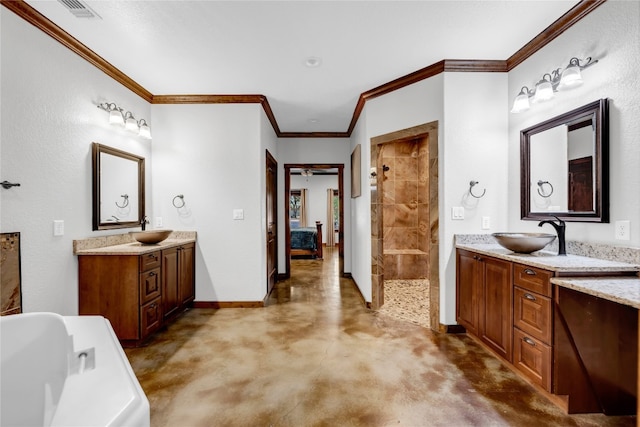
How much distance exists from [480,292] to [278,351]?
1.77 m

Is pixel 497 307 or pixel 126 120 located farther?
pixel 126 120

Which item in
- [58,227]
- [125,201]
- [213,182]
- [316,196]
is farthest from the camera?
[316,196]

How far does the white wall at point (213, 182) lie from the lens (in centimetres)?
378

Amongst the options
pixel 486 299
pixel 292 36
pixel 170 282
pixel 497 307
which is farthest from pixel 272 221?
pixel 497 307

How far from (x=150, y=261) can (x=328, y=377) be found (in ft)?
6.25

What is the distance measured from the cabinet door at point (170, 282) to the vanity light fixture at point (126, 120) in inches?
53.0

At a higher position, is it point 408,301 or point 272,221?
point 272,221

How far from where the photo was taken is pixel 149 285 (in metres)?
2.83

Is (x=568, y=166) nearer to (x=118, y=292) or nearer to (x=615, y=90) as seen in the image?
(x=615, y=90)

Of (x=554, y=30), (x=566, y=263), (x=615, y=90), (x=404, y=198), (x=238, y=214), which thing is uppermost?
(x=554, y=30)

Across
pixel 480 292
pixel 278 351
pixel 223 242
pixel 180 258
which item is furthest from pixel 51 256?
pixel 480 292

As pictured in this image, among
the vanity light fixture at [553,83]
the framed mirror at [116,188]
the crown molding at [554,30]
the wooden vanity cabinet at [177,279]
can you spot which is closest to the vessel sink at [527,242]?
the vanity light fixture at [553,83]

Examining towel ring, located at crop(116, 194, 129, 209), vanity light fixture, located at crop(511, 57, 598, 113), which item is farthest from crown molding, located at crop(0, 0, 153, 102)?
vanity light fixture, located at crop(511, 57, 598, 113)

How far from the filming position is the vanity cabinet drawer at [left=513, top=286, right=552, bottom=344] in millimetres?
1834
